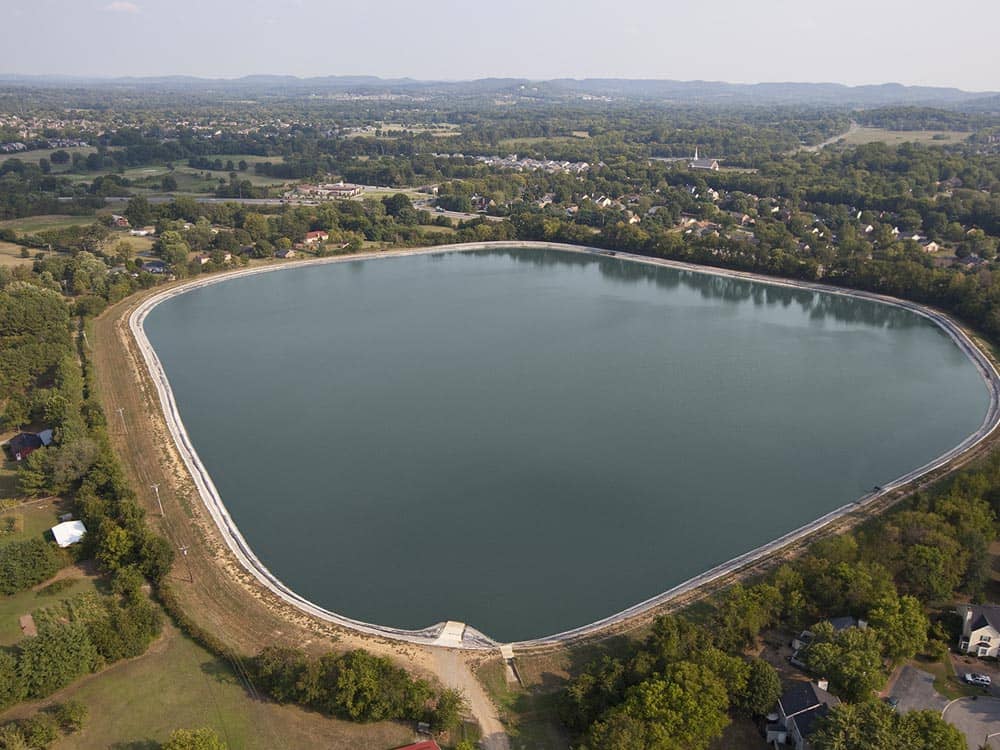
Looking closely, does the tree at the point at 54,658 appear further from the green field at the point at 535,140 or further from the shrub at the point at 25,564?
the green field at the point at 535,140

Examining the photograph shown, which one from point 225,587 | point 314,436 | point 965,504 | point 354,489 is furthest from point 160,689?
point 965,504

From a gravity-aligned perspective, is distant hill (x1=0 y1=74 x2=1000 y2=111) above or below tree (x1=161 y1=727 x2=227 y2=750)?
above

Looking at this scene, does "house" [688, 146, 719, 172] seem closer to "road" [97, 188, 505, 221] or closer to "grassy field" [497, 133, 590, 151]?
"grassy field" [497, 133, 590, 151]

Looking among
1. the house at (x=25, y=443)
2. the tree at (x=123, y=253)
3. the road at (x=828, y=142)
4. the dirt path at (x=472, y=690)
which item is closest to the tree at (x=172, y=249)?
the tree at (x=123, y=253)

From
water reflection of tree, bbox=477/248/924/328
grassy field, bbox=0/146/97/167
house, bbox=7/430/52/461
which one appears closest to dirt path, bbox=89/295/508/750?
house, bbox=7/430/52/461

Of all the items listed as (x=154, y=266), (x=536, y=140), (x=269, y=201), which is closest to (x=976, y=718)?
(x=154, y=266)

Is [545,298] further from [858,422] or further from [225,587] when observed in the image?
[225,587]

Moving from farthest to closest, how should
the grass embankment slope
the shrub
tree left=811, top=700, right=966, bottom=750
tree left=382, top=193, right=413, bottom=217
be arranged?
tree left=382, top=193, right=413, bottom=217 → the shrub → the grass embankment slope → tree left=811, top=700, right=966, bottom=750
